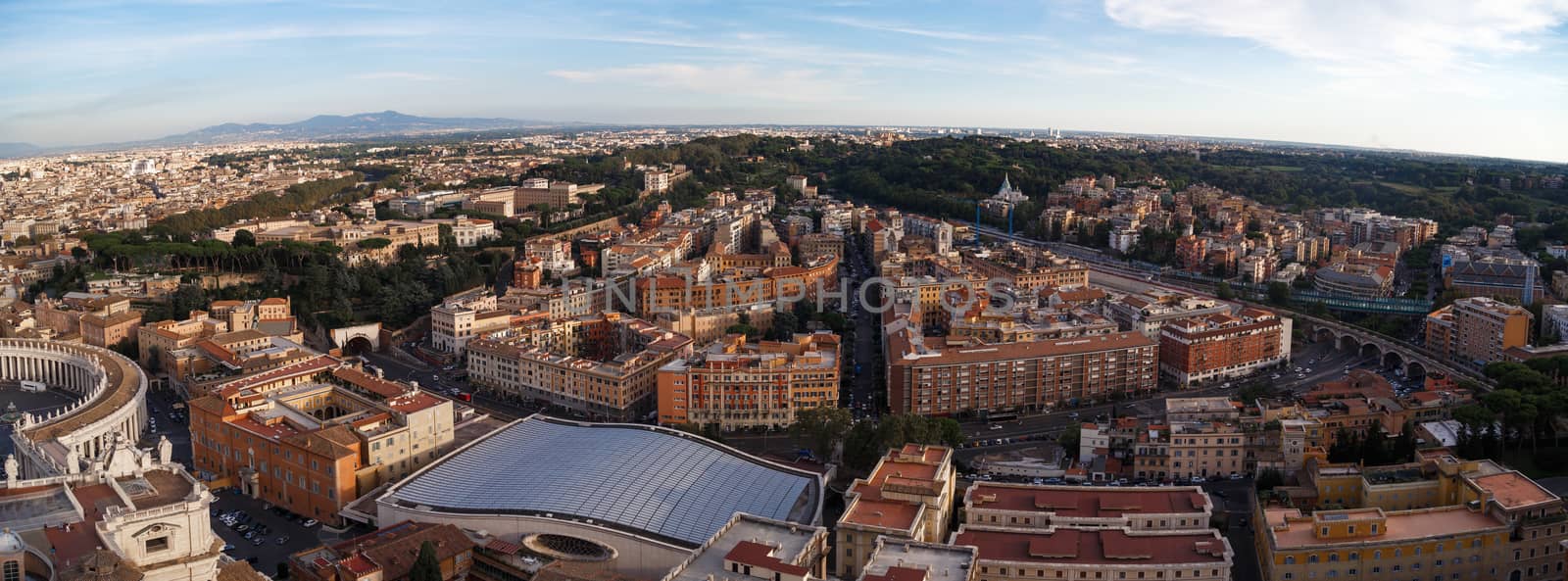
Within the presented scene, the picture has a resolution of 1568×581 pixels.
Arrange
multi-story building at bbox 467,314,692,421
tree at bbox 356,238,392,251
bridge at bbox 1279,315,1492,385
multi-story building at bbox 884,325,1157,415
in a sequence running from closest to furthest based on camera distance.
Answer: multi-story building at bbox 884,325,1157,415 → multi-story building at bbox 467,314,692,421 → bridge at bbox 1279,315,1492,385 → tree at bbox 356,238,392,251

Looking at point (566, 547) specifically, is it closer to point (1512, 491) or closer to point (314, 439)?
point (314, 439)

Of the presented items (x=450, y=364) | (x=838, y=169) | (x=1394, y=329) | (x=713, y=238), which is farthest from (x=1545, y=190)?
(x=450, y=364)

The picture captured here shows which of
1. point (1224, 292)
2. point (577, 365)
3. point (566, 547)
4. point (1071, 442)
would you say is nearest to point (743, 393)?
point (577, 365)

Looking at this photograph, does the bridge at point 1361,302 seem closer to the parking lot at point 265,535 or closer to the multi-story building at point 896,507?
the multi-story building at point 896,507

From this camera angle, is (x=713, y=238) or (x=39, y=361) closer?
(x=39, y=361)

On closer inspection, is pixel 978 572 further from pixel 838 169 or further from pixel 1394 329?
pixel 838 169

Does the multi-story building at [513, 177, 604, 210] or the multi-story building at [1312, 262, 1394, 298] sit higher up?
the multi-story building at [513, 177, 604, 210]

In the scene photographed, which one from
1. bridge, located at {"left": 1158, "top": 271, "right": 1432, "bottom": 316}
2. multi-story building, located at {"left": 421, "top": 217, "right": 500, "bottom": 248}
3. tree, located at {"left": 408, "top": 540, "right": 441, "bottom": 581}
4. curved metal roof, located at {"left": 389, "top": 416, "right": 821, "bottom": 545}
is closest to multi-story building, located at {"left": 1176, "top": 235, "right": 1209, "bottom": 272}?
bridge, located at {"left": 1158, "top": 271, "right": 1432, "bottom": 316}

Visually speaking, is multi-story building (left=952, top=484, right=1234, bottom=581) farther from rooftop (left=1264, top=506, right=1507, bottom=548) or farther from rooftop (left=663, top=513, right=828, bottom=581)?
rooftop (left=663, top=513, right=828, bottom=581)
